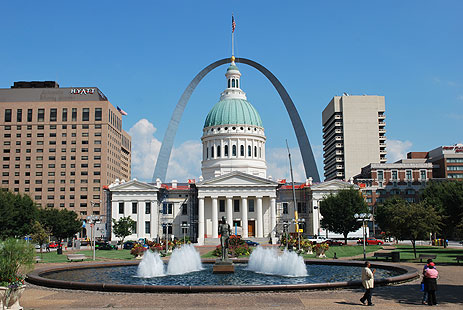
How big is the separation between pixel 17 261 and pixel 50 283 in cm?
669

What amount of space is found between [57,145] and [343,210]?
306 feet

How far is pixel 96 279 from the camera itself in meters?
31.0

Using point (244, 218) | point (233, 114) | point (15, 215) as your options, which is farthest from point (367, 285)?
point (233, 114)

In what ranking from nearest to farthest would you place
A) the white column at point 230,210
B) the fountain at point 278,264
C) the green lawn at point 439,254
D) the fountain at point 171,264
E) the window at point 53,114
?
1. the fountain at point 278,264
2. the fountain at point 171,264
3. the green lawn at point 439,254
4. the white column at point 230,210
5. the window at point 53,114

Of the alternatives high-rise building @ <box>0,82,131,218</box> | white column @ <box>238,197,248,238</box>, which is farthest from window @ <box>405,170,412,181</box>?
high-rise building @ <box>0,82,131,218</box>

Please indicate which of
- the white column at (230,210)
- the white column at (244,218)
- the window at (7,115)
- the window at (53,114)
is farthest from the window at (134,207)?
the window at (7,115)

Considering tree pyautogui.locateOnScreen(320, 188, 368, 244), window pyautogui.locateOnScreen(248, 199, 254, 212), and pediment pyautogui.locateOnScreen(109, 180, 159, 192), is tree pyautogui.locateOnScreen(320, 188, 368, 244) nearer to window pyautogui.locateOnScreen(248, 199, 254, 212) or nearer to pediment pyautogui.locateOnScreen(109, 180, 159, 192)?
window pyautogui.locateOnScreen(248, 199, 254, 212)

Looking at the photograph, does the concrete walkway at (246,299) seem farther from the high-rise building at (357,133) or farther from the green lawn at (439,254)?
the high-rise building at (357,133)

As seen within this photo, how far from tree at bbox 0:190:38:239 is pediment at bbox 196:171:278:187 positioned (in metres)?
36.6

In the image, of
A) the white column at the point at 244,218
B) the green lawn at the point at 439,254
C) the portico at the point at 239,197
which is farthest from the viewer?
the portico at the point at 239,197

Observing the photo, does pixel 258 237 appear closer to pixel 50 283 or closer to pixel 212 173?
pixel 212 173

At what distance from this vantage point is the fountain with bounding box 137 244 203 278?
33.0 m

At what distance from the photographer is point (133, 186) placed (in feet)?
348

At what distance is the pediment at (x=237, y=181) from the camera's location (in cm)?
10262
